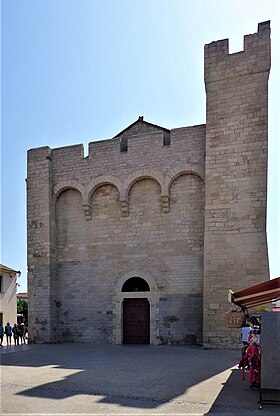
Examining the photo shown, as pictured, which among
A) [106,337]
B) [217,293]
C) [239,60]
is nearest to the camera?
[217,293]

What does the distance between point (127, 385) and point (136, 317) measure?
7.20 metres

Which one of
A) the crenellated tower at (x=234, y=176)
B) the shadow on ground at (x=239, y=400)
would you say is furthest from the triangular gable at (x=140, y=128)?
the shadow on ground at (x=239, y=400)

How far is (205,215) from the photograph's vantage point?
492 inches

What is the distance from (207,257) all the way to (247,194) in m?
2.38

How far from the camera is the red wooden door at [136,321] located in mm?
13539

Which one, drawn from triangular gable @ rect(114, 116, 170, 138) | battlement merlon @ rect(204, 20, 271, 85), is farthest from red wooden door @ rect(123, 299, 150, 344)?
battlement merlon @ rect(204, 20, 271, 85)

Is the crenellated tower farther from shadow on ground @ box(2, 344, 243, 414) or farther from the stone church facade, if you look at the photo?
shadow on ground @ box(2, 344, 243, 414)

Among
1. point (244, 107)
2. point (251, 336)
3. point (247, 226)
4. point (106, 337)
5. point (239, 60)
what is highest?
point (239, 60)

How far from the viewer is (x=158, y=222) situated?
1377cm

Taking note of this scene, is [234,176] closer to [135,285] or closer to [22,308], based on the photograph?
[135,285]

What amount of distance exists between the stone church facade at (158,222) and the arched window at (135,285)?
4 cm

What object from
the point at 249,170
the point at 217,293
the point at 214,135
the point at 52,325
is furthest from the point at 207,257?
the point at 52,325

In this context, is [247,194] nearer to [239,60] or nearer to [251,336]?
[239,60]

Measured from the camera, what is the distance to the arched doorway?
533 inches
